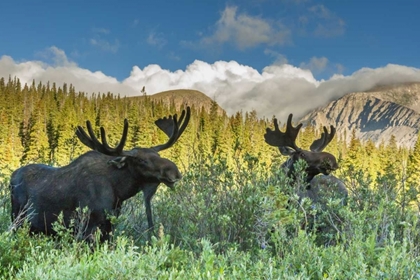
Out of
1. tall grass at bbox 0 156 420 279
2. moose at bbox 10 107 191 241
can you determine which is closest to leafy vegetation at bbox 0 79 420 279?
tall grass at bbox 0 156 420 279

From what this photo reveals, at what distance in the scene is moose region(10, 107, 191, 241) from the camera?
6039 millimetres

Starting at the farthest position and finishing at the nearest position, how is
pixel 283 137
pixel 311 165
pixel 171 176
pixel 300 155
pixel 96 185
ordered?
pixel 283 137
pixel 300 155
pixel 311 165
pixel 96 185
pixel 171 176

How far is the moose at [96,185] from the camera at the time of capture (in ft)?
19.8

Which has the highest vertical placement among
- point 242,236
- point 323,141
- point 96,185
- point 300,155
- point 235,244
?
point 323,141

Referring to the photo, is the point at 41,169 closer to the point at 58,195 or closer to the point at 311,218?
the point at 58,195

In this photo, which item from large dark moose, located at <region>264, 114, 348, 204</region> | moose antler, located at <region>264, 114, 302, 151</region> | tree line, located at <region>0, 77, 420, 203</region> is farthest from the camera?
tree line, located at <region>0, 77, 420, 203</region>

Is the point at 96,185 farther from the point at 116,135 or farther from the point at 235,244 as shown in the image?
the point at 116,135

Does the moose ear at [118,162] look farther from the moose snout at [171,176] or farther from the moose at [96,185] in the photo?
the moose snout at [171,176]

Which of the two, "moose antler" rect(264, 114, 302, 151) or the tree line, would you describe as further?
the tree line

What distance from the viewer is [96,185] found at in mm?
6156

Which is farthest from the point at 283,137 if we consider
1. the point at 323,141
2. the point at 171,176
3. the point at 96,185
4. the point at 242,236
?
the point at 96,185

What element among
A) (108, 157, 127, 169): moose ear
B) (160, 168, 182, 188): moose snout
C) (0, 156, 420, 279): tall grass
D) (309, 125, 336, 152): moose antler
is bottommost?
(0, 156, 420, 279): tall grass

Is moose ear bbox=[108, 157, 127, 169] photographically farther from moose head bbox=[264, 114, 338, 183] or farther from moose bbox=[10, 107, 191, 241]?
moose head bbox=[264, 114, 338, 183]

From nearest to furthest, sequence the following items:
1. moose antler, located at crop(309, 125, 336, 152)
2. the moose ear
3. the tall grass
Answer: the tall grass, the moose ear, moose antler, located at crop(309, 125, 336, 152)
